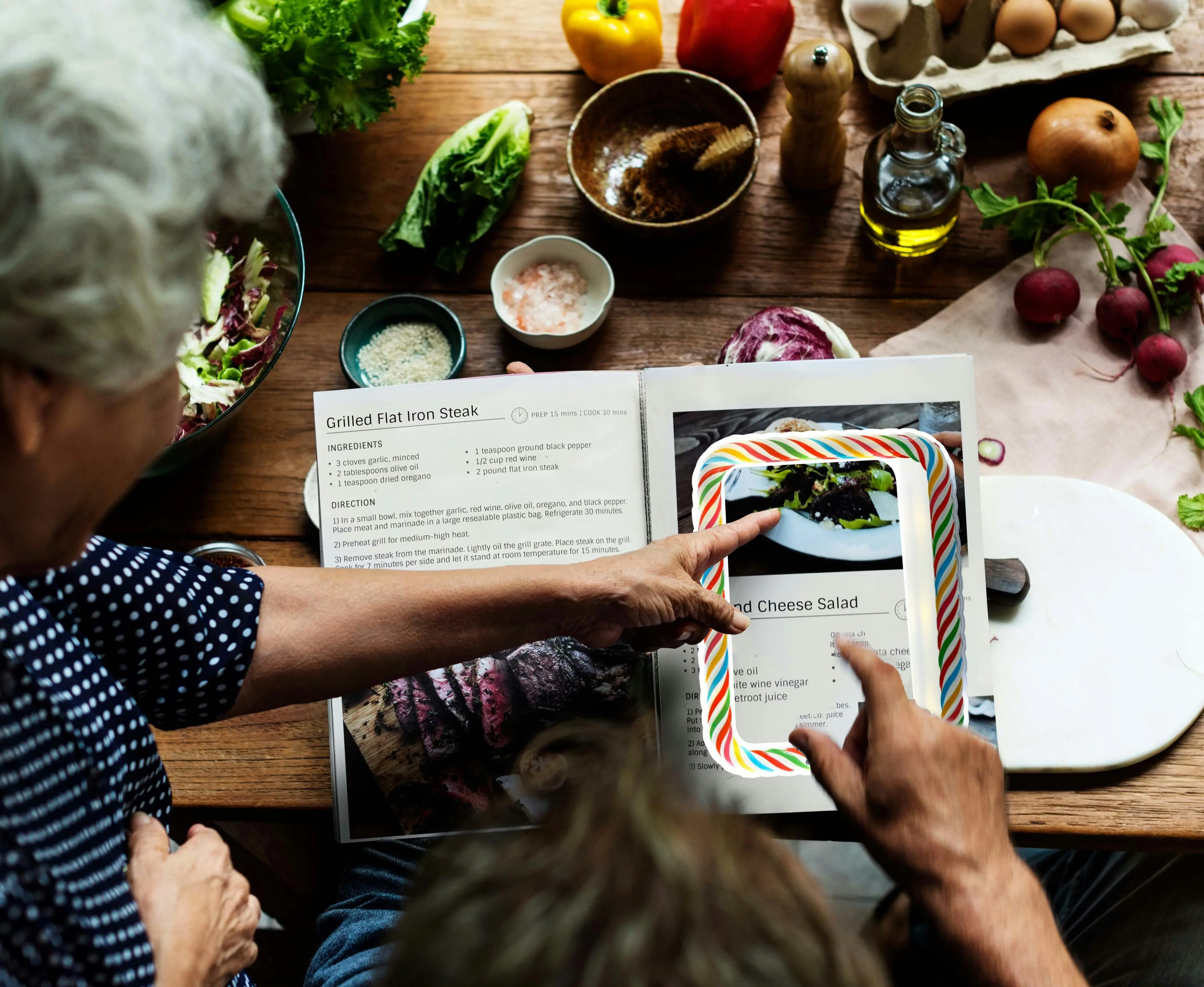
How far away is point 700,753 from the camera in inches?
33.9

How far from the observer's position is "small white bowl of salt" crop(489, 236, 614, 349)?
3.19 ft

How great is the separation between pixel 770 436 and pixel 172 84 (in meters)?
0.61

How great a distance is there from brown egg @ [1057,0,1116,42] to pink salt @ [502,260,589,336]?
1.99 ft

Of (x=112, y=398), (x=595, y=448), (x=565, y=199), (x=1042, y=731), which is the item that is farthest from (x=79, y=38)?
(x=1042, y=731)

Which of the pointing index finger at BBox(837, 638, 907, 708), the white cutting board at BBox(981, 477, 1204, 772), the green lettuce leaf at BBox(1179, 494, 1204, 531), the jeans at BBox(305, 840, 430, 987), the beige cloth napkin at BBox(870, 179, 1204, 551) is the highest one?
the beige cloth napkin at BBox(870, 179, 1204, 551)

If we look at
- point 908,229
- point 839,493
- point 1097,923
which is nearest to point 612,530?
point 839,493

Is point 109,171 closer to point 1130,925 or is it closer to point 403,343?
point 403,343

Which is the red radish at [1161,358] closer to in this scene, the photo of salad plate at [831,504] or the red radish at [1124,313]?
the red radish at [1124,313]

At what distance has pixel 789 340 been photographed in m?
0.93

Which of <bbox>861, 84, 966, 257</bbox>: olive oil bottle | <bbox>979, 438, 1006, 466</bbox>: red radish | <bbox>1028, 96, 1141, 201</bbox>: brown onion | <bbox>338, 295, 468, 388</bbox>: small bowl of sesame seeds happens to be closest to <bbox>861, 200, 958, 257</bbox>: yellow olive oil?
<bbox>861, 84, 966, 257</bbox>: olive oil bottle

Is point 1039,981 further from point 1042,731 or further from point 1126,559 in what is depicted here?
point 1126,559

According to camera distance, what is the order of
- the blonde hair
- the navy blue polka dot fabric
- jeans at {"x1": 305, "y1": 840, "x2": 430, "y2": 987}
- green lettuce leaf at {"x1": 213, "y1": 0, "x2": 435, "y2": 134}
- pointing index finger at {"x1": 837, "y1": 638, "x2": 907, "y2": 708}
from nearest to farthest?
the blonde hair → the navy blue polka dot fabric → pointing index finger at {"x1": 837, "y1": 638, "x2": 907, "y2": 708} → jeans at {"x1": 305, "y1": 840, "x2": 430, "y2": 987} → green lettuce leaf at {"x1": 213, "y1": 0, "x2": 435, "y2": 134}

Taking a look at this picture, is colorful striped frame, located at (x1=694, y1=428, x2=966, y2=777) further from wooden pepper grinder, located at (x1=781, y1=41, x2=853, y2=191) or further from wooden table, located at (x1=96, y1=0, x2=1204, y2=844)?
wooden pepper grinder, located at (x1=781, y1=41, x2=853, y2=191)

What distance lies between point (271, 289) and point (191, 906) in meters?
0.61
